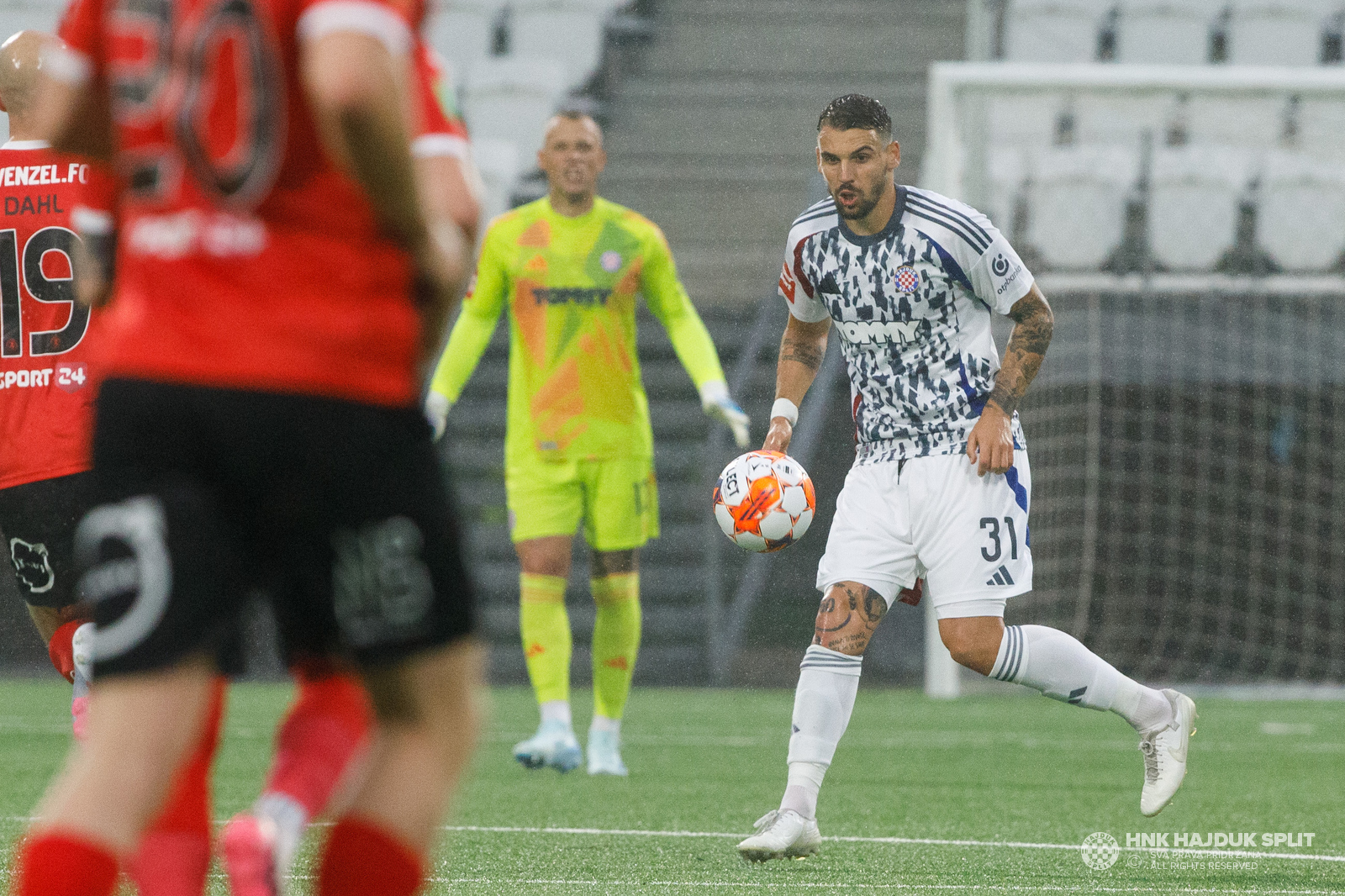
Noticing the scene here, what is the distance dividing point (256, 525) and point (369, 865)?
0.39 meters

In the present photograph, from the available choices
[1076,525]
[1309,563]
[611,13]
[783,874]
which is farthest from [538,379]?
[611,13]

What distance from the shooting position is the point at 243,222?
2057mm

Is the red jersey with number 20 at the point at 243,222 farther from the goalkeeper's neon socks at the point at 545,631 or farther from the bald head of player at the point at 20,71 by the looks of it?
the goalkeeper's neon socks at the point at 545,631

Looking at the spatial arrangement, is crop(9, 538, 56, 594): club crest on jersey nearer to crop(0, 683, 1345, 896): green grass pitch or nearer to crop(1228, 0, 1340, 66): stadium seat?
crop(0, 683, 1345, 896): green grass pitch

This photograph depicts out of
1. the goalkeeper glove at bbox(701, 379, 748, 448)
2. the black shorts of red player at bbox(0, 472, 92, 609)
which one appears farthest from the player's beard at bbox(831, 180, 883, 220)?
the black shorts of red player at bbox(0, 472, 92, 609)

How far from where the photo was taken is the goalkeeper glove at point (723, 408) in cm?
655

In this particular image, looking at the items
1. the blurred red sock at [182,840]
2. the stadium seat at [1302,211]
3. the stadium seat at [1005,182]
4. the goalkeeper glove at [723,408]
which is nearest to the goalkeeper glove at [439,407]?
the goalkeeper glove at [723,408]

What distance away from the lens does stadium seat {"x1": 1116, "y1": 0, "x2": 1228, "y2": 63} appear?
15.7 metres

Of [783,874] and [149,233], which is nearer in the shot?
[149,233]

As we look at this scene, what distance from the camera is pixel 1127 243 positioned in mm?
13289

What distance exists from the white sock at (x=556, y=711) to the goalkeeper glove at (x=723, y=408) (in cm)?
120

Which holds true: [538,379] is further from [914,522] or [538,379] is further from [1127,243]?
[1127,243]

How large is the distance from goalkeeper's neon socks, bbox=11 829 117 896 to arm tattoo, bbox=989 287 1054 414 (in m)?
3.47

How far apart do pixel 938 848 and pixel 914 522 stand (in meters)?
0.85
